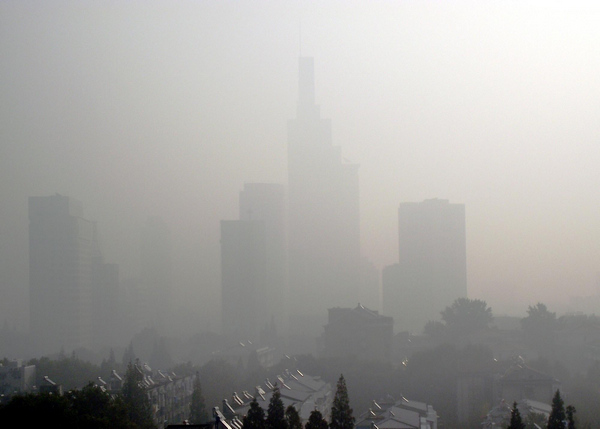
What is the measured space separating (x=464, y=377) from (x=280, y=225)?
76.5 metres

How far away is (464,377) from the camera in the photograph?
3272 cm

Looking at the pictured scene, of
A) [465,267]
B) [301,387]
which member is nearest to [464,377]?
[301,387]

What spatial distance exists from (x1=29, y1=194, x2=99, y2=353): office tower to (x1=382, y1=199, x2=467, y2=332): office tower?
2991 centimetres

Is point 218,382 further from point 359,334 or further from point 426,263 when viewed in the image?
point 426,263

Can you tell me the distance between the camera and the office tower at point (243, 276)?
90062mm

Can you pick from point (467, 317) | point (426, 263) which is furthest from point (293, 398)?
point (426, 263)

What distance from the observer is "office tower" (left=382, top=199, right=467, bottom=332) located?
9150 centimetres

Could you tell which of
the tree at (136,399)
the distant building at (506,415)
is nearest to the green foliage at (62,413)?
the tree at (136,399)

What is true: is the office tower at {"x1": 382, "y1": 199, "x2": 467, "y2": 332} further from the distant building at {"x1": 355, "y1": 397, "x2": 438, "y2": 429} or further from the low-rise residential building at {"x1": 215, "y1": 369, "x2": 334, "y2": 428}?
the distant building at {"x1": 355, "y1": 397, "x2": 438, "y2": 429}

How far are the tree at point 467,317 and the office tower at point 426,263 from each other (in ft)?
113

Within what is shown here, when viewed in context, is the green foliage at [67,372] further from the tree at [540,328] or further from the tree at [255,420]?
the tree at [540,328]

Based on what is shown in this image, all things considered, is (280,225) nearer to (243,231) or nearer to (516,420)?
(243,231)

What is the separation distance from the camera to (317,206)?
107000 mm

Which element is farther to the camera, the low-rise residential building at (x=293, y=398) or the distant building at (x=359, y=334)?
the distant building at (x=359, y=334)
